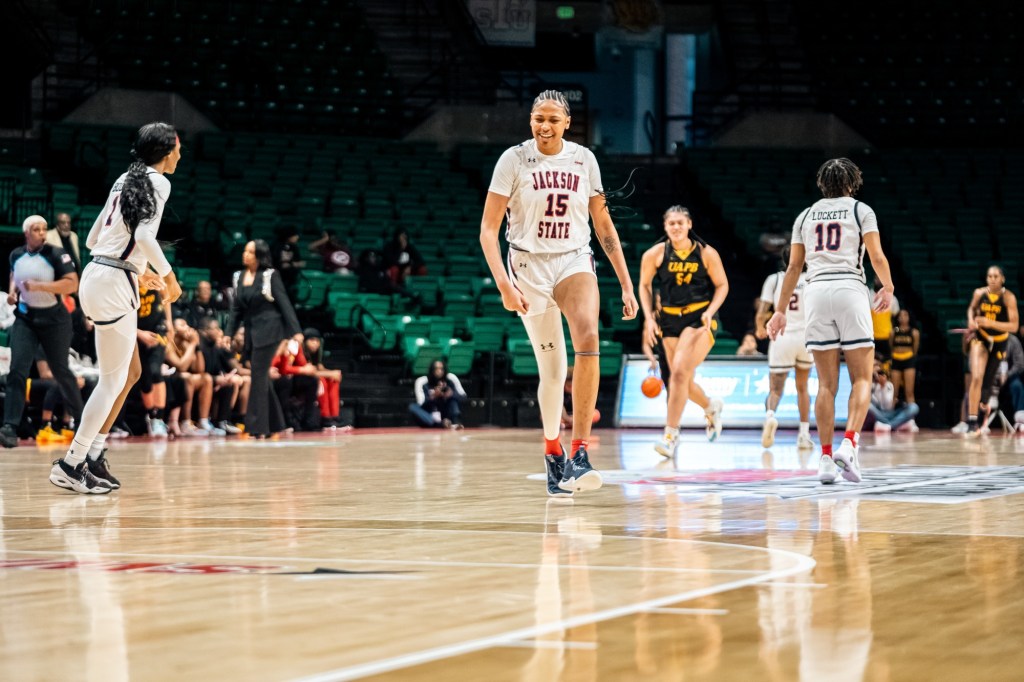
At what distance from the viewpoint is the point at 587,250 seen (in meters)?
8.17

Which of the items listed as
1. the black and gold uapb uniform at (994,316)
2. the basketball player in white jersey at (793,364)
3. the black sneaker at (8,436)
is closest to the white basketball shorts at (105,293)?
the black sneaker at (8,436)

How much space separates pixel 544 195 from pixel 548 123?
385mm

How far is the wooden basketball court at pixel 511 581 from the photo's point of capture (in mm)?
3316

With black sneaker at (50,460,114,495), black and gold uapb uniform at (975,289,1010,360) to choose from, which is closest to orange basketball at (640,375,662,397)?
black and gold uapb uniform at (975,289,1010,360)

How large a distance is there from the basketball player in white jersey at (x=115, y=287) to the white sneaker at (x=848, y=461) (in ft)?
12.8

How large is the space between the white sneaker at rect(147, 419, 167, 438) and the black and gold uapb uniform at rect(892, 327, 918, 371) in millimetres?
9952

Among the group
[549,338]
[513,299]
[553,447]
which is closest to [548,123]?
[513,299]

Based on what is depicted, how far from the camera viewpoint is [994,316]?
58.7 ft

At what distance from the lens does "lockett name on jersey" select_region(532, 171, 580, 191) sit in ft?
26.2

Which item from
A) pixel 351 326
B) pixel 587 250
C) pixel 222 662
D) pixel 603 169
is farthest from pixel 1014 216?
pixel 222 662

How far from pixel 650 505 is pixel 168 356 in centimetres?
1018

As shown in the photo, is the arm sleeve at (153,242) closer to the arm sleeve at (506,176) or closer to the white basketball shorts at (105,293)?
the white basketball shorts at (105,293)

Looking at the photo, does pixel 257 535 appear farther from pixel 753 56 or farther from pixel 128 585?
pixel 753 56

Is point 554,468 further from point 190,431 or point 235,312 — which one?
point 190,431
